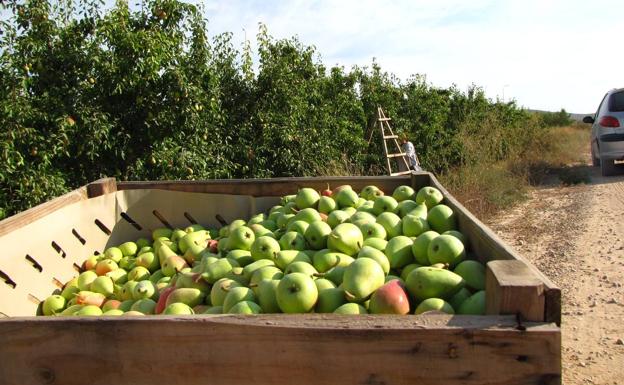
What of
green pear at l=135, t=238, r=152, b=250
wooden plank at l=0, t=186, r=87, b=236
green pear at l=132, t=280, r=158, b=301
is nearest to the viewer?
green pear at l=132, t=280, r=158, b=301

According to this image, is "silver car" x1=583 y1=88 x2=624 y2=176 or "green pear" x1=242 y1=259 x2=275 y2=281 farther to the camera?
"silver car" x1=583 y1=88 x2=624 y2=176

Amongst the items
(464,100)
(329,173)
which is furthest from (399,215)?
(464,100)

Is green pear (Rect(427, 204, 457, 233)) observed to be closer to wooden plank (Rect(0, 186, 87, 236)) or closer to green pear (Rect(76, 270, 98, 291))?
green pear (Rect(76, 270, 98, 291))

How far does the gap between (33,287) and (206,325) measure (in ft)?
5.06

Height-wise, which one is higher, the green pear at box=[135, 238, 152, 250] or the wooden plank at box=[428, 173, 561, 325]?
the wooden plank at box=[428, 173, 561, 325]

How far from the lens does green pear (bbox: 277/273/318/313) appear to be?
5.56 ft

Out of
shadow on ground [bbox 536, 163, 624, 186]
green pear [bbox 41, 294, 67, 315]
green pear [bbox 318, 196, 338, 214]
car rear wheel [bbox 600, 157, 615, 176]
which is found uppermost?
green pear [bbox 318, 196, 338, 214]

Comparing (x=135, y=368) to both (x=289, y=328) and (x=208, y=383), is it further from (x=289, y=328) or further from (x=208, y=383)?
(x=289, y=328)

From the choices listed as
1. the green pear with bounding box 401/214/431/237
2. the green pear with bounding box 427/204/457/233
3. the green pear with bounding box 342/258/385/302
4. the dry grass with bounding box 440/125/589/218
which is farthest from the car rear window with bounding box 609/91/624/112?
the green pear with bounding box 342/258/385/302

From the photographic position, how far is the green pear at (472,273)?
71.2 inches

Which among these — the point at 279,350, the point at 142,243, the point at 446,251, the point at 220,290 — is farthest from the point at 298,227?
the point at 279,350

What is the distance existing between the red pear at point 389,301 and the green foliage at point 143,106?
4.04 m

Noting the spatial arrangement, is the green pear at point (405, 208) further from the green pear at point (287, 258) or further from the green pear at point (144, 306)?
the green pear at point (144, 306)

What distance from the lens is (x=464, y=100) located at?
1566cm
